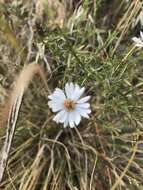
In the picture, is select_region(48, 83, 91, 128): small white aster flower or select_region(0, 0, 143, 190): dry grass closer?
select_region(48, 83, 91, 128): small white aster flower

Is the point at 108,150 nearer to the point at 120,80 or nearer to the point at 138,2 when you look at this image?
the point at 120,80

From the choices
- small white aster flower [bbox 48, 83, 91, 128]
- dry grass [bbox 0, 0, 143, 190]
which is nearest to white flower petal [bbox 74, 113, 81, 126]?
small white aster flower [bbox 48, 83, 91, 128]

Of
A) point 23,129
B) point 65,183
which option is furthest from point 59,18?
point 65,183

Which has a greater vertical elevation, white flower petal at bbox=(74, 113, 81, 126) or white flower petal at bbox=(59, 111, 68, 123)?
white flower petal at bbox=(59, 111, 68, 123)

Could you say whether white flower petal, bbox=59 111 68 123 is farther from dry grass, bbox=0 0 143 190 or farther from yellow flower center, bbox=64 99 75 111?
dry grass, bbox=0 0 143 190

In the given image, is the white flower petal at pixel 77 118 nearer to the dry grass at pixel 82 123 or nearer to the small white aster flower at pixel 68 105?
the small white aster flower at pixel 68 105

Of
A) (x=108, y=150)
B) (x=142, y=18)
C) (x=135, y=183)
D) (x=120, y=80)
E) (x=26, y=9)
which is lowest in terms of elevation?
(x=135, y=183)

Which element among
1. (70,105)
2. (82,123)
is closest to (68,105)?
(70,105)

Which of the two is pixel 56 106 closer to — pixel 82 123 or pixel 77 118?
pixel 77 118

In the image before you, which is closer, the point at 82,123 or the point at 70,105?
the point at 70,105

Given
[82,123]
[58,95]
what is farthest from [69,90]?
[82,123]

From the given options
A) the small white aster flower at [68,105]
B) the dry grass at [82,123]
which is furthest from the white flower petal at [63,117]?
the dry grass at [82,123]
